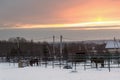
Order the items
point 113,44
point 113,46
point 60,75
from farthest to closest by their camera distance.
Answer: point 113,44
point 113,46
point 60,75

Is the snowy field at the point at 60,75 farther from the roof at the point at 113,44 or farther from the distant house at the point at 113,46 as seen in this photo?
the roof at the point at 113,44

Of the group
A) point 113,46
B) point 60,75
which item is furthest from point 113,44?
point 60,75

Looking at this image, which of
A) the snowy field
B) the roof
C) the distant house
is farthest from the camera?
the roof

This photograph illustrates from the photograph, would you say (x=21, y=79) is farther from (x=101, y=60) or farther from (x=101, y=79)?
(x=101, y=60)

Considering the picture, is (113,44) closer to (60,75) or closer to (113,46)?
(113,46)

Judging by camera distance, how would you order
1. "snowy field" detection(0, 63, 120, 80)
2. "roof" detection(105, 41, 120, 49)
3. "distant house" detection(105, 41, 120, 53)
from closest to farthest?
"snowy field" detection(0, 63, 120, 80) → "distant house" detection(105, 41, 120, 53) → "roof" detection(105, 41, 120, 49)

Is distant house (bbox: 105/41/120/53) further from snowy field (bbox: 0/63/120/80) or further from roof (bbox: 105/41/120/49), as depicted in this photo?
snowy field (bbox: 0/63/120/80)

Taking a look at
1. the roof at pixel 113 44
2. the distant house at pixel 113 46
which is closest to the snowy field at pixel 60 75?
the distant house at pixel 113 46

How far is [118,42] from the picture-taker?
2832 inches

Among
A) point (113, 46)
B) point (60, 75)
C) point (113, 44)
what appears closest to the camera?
point (60, 75)

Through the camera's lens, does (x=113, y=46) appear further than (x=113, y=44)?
No

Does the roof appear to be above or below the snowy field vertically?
above

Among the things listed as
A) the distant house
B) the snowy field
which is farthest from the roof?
the snowy field

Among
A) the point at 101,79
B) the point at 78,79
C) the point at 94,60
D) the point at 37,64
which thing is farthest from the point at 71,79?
the point at 37,64
